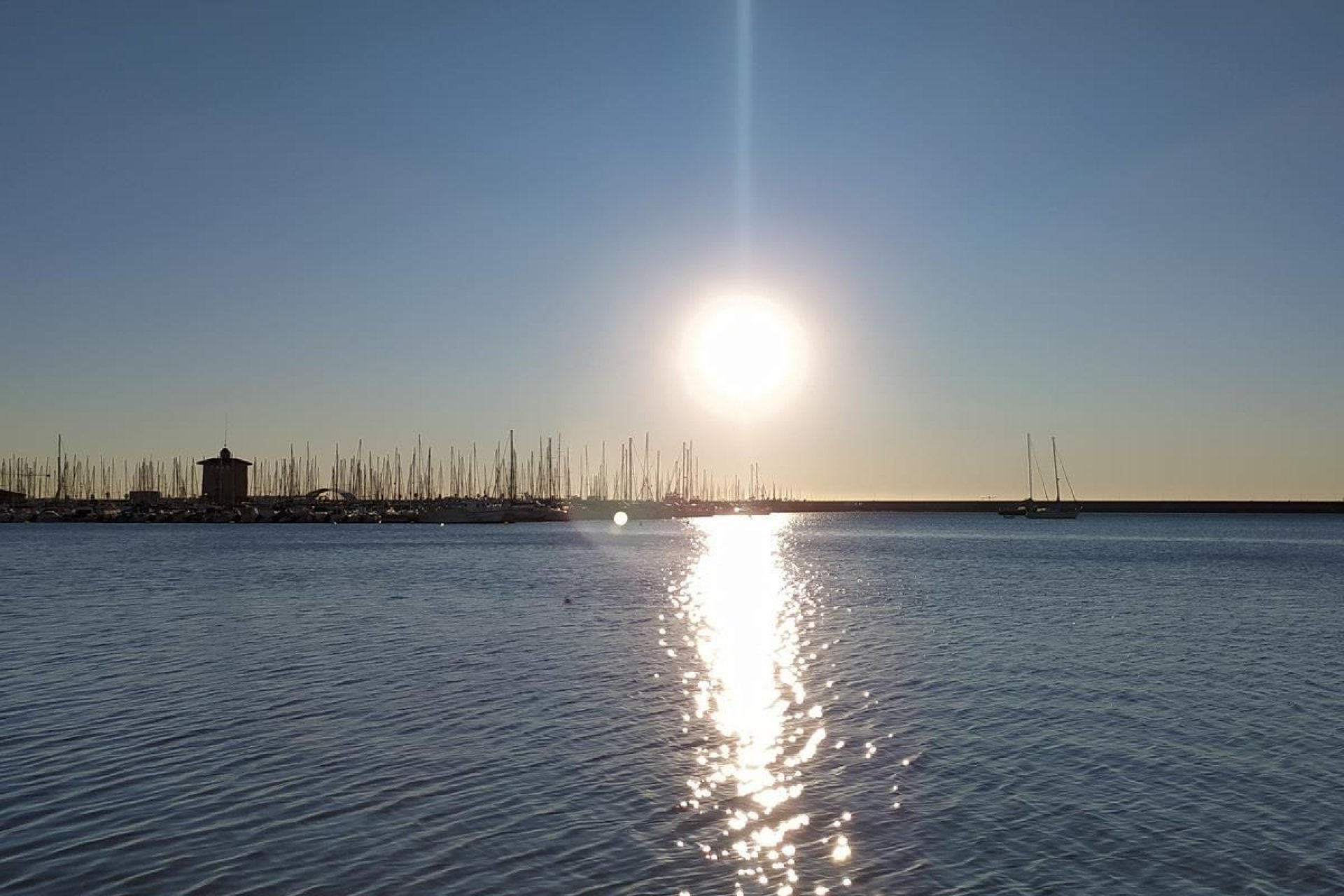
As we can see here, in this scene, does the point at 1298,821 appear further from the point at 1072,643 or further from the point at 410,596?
the point at 410,596

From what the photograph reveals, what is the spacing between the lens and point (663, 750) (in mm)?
21516

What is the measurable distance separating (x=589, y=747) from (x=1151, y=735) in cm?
1289

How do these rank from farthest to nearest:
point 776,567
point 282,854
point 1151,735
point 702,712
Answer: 1. point 776,567
2. point 702,712
3. point 1151,735
4. point 282,854

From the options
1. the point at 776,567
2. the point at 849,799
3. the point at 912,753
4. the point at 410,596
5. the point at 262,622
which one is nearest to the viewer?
the point at 849,799

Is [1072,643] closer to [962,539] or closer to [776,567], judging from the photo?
[776,567]

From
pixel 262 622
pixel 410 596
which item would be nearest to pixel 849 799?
pixel 262 622

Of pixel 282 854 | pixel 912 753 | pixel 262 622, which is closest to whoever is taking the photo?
pixel 282 854

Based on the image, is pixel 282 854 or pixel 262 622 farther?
pixel 262 622

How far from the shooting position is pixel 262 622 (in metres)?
44.4

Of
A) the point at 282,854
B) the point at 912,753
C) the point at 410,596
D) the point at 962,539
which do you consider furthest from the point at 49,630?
the point at 962,539

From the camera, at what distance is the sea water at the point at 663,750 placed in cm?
1442

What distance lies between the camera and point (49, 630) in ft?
132

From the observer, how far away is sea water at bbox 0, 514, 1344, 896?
14422mm

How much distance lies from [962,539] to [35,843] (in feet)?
562
